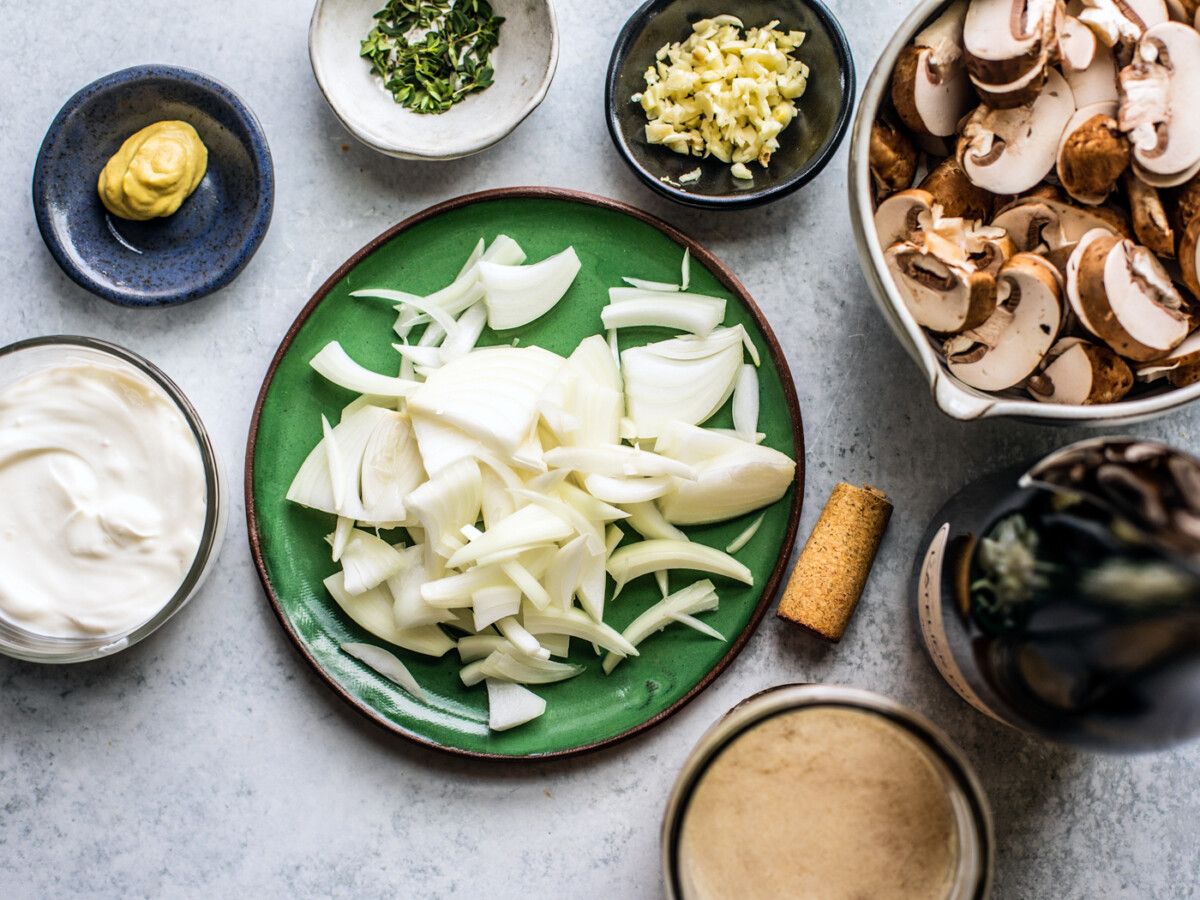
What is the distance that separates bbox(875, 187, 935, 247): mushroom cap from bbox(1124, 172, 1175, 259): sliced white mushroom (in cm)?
26

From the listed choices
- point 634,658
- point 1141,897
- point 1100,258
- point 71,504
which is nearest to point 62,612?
point 71,504

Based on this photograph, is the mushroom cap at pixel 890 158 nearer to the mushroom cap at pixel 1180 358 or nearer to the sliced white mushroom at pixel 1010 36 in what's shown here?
the sliced white mushroom at pixel 1010 36

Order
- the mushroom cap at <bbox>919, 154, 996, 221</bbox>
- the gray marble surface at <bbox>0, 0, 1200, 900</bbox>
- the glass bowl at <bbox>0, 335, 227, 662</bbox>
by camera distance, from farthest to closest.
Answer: the gray marble surface at <bbox>0, 0, 1200, 900</bbox> → the glass bowl at <bbox>0, 335, 227, 662</bbox> → the mushroom cap at <bbox>919, 154, 996, 221</bbox>

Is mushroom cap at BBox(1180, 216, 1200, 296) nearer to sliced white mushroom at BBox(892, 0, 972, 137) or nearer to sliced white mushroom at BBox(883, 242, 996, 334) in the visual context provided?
sliced white mushroom at BBox(883, 242, 996, 334)

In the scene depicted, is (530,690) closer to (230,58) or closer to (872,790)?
(872,790)

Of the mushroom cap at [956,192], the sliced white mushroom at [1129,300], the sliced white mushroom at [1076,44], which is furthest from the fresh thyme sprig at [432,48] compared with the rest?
the sliced white mushroom at [1129,300]

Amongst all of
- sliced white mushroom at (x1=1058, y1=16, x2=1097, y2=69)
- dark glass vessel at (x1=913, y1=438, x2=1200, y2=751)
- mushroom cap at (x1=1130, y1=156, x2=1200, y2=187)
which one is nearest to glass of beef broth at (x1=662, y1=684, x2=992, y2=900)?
dark glass vessel at (x1=913, y1=438, x2=1200, y2=751)

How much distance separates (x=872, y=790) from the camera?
3.76ft

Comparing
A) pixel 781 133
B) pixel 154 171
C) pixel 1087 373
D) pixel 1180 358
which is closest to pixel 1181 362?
pixel 1180 358

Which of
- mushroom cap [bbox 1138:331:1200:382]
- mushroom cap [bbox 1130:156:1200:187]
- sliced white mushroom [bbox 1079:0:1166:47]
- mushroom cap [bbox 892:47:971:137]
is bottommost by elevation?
mushroom cap [bbox 1138:331:1200:382]

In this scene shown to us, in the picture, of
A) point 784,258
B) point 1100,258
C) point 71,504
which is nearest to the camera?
point 1100,258

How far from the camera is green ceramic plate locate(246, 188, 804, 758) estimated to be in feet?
4.52

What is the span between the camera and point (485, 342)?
1.43 m

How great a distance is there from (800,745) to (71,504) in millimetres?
1114
